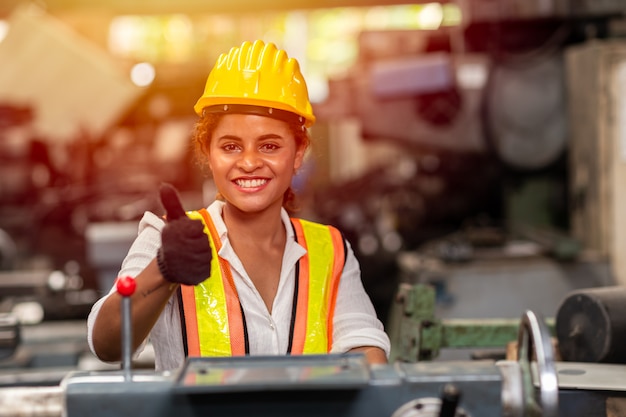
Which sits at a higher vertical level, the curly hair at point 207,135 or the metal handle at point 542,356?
the curly hair at point 207,135

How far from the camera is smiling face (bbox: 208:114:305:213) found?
1888 mm

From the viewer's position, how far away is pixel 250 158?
1880mm

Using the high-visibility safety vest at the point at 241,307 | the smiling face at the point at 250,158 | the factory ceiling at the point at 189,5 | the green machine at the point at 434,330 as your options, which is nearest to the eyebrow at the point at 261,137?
the smiling face at the point at 250,158

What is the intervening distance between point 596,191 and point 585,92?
598 millimetres

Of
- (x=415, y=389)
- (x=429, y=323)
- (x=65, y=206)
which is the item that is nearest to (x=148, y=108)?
(x=65, y=206)

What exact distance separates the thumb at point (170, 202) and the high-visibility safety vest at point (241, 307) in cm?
29

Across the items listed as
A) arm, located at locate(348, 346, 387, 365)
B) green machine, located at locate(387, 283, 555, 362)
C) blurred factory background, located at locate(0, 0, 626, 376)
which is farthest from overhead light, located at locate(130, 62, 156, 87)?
arm, located at locate(348, 346, 387, 365)

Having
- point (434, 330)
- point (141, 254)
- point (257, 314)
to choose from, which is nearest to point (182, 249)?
point (141, 254)

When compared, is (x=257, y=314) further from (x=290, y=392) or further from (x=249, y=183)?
(x=290, y=392)

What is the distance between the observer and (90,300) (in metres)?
5.50

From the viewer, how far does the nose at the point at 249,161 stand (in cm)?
187

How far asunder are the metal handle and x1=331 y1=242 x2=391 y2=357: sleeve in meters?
0.35

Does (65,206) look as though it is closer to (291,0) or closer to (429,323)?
(291,0)

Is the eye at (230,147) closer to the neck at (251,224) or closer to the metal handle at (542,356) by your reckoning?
the neck at (251,224)
